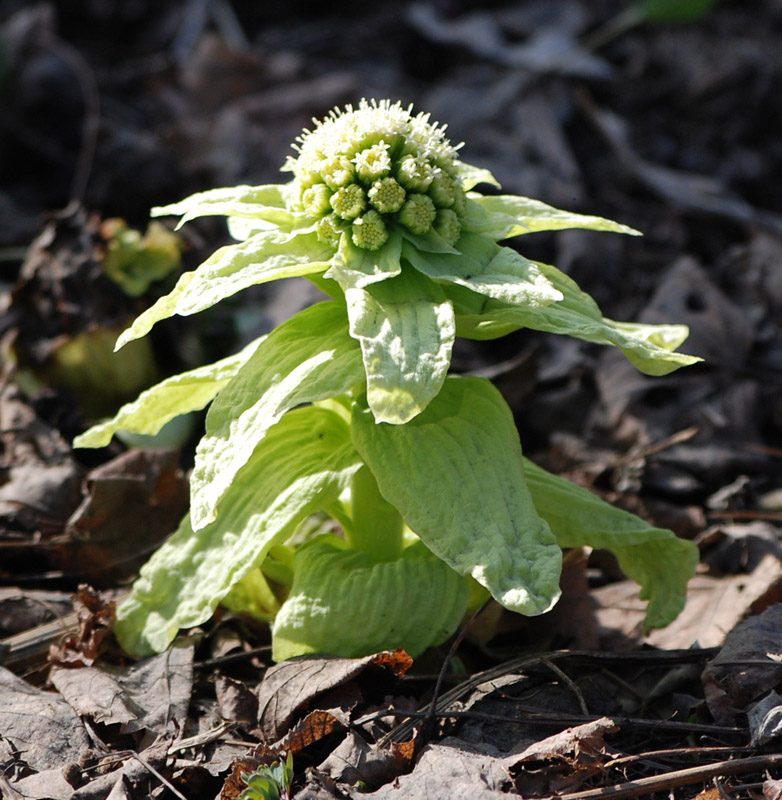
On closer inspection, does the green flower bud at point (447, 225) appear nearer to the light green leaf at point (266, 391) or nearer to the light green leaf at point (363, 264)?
the light green leaf at point (363, 264)

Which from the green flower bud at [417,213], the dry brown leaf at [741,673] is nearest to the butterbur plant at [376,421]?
the green flower bud at [417,213]

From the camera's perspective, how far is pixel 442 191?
2.19 metres

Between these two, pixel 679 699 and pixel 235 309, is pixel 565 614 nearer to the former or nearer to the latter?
pixel 679 699

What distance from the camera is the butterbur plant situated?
6.74 feet

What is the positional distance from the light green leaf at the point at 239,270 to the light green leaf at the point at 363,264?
5 cm

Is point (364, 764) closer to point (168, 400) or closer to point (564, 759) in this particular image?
point (564, 759)

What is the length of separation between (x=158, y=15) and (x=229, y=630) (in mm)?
5351

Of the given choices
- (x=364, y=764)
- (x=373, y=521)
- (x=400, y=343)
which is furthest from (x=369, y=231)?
(x=364, y=764)

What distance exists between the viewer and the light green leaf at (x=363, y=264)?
2066mm

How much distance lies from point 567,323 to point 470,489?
1.51 ft

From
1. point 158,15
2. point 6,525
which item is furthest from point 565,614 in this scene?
point 158,15

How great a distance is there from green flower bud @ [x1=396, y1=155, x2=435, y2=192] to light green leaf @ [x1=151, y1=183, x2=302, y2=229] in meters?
0.29

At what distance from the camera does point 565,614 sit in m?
2.71

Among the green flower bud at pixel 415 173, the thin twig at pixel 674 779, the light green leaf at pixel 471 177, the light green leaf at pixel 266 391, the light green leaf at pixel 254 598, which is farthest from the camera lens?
the light green leaf at pixel 254 598
